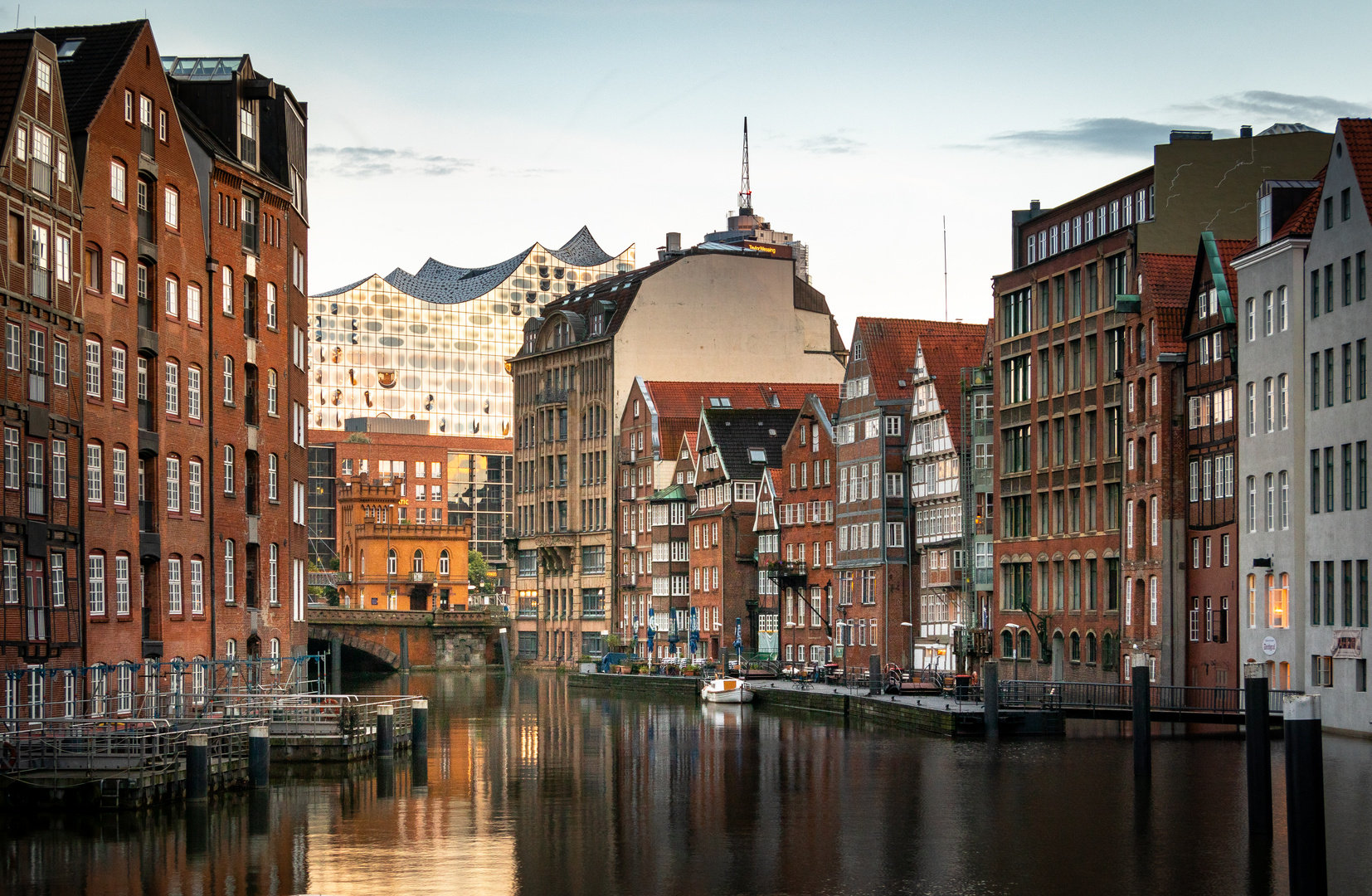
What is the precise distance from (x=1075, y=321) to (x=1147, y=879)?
5750 centimetres

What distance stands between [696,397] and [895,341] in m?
37.8

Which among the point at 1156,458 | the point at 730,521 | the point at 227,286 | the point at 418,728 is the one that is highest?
the point at 227,286

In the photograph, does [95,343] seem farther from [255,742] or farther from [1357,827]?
[1357,827]

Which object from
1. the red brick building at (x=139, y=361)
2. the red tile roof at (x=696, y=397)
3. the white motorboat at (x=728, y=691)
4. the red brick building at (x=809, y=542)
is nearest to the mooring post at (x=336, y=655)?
the red tile roof at (x=696, y=397)

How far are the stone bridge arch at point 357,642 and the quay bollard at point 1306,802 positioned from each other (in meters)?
121

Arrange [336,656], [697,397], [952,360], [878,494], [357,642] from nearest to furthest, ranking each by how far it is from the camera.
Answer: [952,360] < [878,494] < [336,656] < [697,397] < [357,642]

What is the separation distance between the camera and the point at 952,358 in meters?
110

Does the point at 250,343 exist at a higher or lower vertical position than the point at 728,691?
higher

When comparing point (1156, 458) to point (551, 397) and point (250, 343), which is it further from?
point (551, 397)

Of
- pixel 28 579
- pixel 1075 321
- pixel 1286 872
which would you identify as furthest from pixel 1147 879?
pixel 1075 321

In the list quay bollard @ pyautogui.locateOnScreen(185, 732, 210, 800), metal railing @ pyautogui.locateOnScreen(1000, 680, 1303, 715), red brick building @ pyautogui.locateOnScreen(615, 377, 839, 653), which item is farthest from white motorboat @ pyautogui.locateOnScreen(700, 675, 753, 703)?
quay bollard @ pyautogui.locateOnScreen(185, 732, 210, 800)

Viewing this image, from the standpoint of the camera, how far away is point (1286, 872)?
39812 mm

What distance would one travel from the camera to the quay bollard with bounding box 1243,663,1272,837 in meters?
43.3

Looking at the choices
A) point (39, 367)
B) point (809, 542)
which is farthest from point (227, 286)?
point (809, 542)
